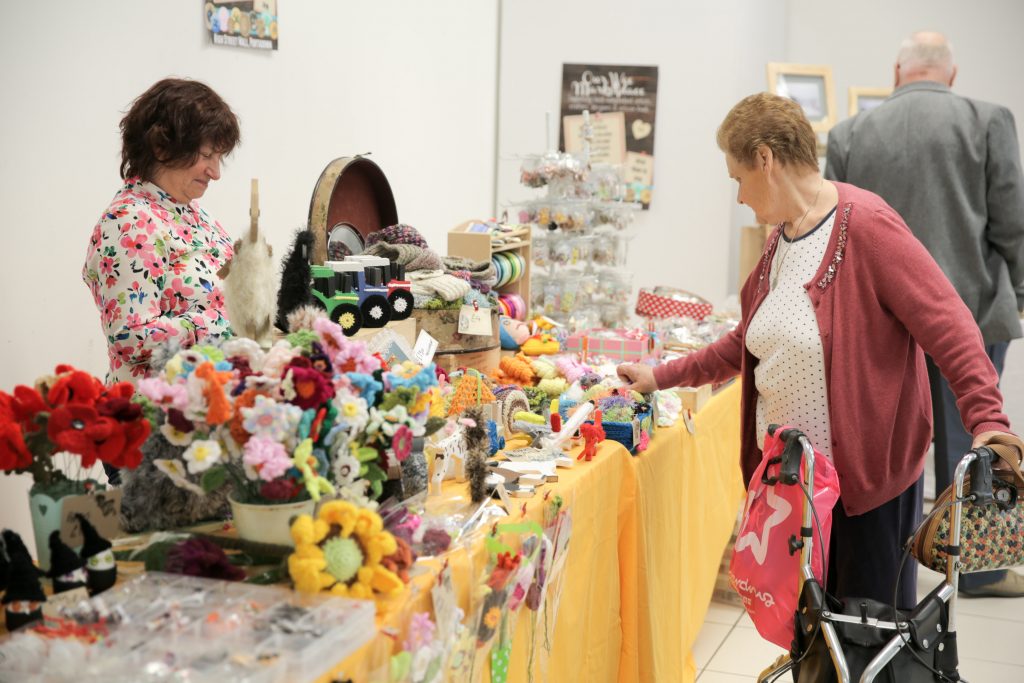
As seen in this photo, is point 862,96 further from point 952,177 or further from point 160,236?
point 160,236

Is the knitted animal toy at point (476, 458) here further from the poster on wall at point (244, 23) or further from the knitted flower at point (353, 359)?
the poster on wall at point (244, 23)

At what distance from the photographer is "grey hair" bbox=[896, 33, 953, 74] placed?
Answer: 13.3ft

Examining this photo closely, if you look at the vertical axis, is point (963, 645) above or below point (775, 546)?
below

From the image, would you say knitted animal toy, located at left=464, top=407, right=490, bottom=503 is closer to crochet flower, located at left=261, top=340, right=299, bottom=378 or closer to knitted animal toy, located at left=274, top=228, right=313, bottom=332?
knitted animal toy, located at left=274, top=228, right=313, bottom=332

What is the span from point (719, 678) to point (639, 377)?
120 centimetres

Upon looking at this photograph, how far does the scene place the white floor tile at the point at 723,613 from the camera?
3883mm

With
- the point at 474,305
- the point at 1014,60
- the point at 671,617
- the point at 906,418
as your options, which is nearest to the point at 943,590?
the point at 906,418

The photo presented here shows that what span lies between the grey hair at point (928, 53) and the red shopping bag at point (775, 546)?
2.52 meters

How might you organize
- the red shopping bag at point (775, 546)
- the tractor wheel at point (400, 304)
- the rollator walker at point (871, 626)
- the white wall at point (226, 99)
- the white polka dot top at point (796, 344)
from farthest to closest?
the white wall at point (226, 99)
the tractor wheel at point (400, 304)
the white polka dot top at point (796, 344)
the red shopping bag at point (775, 546)
the rollator walker at point (871, 626)

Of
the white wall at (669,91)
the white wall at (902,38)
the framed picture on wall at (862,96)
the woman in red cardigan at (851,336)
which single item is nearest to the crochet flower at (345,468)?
the woman in red cardigan at (851,336)

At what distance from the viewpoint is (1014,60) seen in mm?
6324

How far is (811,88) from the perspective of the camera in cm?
582

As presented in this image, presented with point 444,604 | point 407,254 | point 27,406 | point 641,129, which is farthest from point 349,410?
point 641,129

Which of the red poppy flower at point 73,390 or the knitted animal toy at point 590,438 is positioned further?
the knitted animal toy at point 590,438
